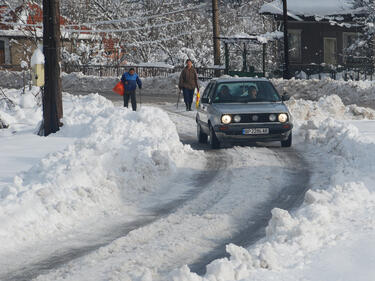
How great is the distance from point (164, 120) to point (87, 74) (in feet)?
117

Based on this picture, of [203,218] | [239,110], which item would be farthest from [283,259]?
[239,110]

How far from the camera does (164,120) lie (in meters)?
16.1

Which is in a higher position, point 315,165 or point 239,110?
point 239,110

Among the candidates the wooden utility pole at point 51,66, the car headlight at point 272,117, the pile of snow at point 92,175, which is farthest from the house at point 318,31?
the pile of snow at point 92,175

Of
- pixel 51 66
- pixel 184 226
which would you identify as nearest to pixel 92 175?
pixel 184 226

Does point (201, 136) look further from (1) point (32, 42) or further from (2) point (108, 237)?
(1) point (32, 42)

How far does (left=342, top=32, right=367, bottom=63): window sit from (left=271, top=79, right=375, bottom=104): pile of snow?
1034cm

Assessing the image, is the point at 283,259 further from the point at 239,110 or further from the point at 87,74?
the point at 87,74

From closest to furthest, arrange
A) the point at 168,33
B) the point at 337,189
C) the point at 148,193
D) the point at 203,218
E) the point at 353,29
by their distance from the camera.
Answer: the point at 203,218 < the point at 337,189 < the point at 148,193 < the point at 353,29 < the point at 168,33

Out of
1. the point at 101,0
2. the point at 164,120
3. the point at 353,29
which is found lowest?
the point at 164,120

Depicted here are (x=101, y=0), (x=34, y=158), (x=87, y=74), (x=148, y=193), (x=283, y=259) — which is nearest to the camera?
(x=283, y=259)

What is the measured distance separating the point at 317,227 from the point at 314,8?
3995cm

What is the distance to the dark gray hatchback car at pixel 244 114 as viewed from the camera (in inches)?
595

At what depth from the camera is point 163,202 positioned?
10.6 m
